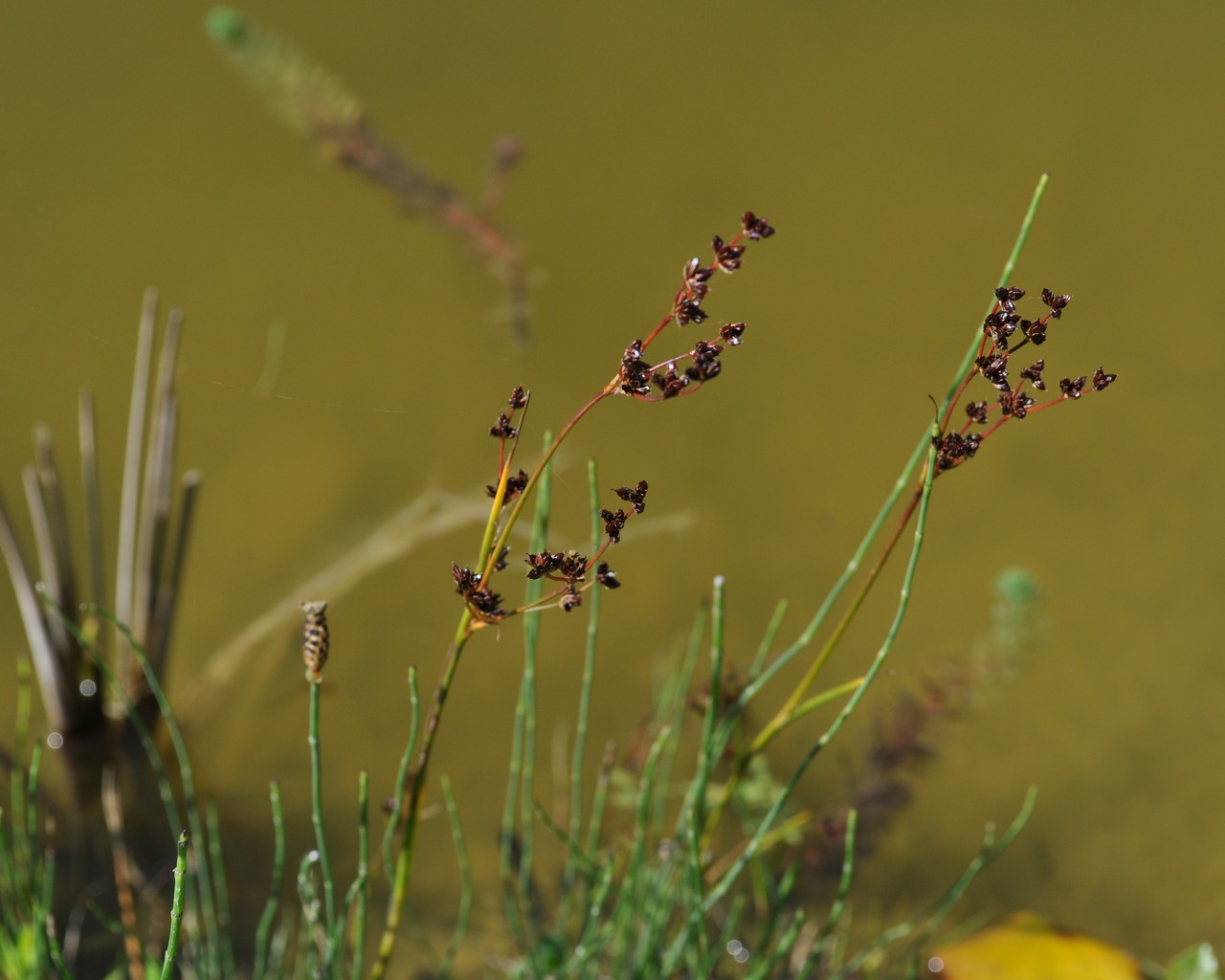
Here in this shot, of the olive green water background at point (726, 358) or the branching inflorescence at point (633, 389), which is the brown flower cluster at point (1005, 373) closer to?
the branching inflorescence at point (633, 389)

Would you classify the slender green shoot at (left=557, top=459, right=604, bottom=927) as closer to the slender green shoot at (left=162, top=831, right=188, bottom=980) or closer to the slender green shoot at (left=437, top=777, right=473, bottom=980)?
the slender green shoot at (left=437, top=777, right=473, bottom=980)

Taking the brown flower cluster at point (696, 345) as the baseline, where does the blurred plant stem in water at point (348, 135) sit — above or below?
above

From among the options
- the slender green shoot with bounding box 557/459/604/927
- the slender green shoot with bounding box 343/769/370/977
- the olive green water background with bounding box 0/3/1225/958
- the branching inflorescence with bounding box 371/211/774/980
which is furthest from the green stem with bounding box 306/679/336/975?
the olive green water background with bounding box 0/3/1225/958

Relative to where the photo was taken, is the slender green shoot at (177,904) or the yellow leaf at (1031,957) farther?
the yellow leaf at (1031,957)

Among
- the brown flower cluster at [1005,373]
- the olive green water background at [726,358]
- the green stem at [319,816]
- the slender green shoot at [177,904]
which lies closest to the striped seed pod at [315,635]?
the green stem at [319,816]

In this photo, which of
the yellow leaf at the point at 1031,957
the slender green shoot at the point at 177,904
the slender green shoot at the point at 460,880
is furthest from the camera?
the yellow leaf at the point at 1031,957

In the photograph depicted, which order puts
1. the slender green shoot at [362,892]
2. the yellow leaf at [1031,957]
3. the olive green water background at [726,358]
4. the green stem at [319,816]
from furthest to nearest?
the olive green water background at [726,358], the yellow leaf at [1031,957], the slender green shoot at [362,892], the green stem at [319,816]

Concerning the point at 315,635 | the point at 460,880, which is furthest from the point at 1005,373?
the point at 460,880

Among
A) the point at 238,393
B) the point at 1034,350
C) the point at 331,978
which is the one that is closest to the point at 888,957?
the point at 331,978

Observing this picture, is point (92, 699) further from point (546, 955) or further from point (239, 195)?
point (239, 195)

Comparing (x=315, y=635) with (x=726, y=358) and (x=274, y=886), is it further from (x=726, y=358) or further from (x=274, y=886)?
(x=726, y=358)
